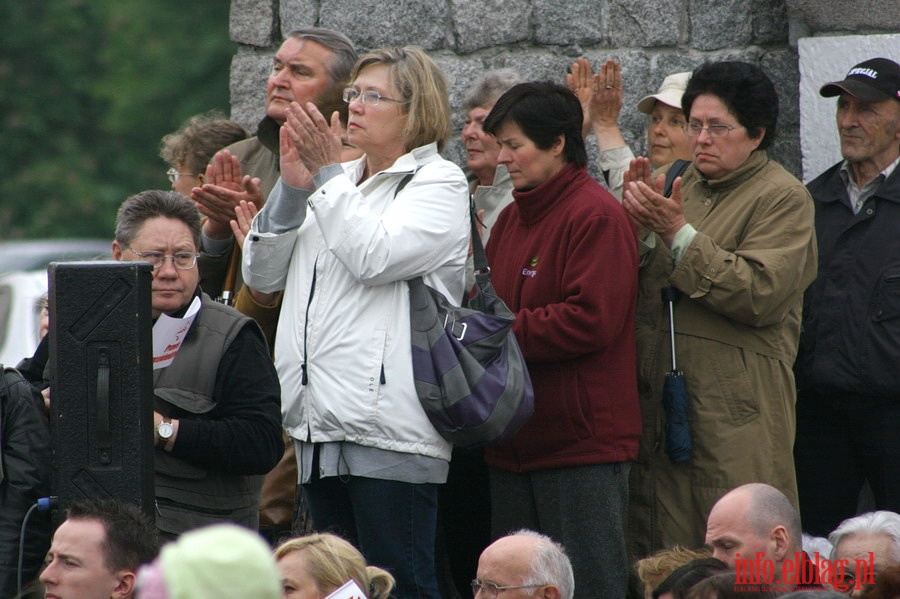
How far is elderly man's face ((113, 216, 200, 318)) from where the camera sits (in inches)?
173

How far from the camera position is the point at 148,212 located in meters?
4.49

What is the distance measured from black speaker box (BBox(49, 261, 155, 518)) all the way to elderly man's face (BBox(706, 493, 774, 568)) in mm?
1570

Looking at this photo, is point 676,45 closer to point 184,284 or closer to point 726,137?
point 726,137

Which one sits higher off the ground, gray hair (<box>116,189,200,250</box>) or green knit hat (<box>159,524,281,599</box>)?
gray hair (<box>116,189,200,250</box>)

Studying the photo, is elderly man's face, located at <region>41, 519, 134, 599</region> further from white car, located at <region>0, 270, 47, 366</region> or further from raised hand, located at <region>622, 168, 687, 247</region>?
white car, located at <region>0, 270, 47, 366</region>

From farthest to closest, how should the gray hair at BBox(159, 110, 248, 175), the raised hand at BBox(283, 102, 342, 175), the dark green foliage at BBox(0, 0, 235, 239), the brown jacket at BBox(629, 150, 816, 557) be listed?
the dark green foliage at BBox(0, 0, 235, 239) → the gray hair at BBox(159, 110, 248, 175) → the brown jacket at BBox(629, 150, 816, 557) → the raised hand at BBox(283, 102, 342, 175)

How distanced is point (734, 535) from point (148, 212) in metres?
1.94

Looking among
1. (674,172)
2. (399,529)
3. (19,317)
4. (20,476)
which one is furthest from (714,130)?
(19,317)

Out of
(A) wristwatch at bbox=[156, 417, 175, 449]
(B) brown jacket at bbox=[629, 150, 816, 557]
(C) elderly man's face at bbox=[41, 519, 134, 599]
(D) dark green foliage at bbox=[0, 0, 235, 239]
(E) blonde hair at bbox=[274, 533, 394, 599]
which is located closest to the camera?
(C) elderly man's face at bbox=[41, 519, 134, 599]

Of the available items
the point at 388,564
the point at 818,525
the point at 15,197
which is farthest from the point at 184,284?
the point at 15,197

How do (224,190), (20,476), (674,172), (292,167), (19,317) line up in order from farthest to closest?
(19,317), (674,172), (224,190), (292,167), (20,476)

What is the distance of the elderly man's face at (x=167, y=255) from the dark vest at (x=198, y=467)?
81 millimetres

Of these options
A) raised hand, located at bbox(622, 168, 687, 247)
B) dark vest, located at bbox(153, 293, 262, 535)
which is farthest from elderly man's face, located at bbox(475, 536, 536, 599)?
raised hand, located at bbox(622, 168, 687, 247)

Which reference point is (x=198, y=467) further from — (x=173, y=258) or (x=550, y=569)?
(x=550, y=569)
